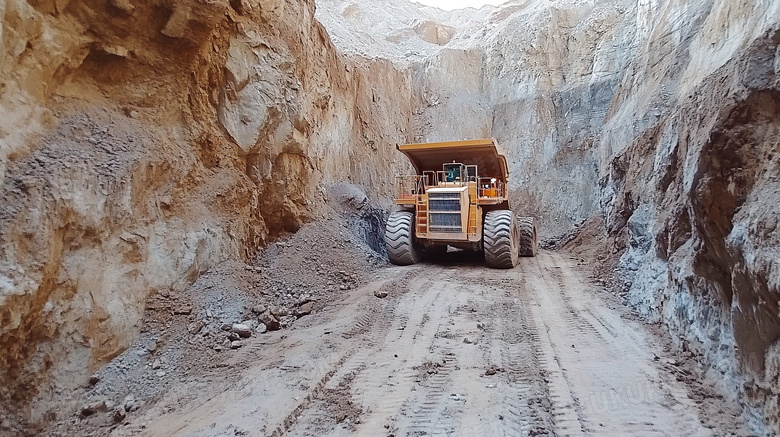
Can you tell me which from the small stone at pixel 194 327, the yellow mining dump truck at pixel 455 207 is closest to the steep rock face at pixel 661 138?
the yellow mining dump truck at pixel 455 207

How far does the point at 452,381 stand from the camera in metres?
3.70

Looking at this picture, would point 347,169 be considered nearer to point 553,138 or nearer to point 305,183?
point 305,183

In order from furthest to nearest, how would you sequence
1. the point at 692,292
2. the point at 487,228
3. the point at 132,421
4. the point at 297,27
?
the point at 487,228
the point at 297,27
the point at 692,292
the point at 132,421

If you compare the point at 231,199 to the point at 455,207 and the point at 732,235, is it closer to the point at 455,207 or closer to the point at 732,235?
the point at 455,207

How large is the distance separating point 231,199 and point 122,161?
197 centimetres

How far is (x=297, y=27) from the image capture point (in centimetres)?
801

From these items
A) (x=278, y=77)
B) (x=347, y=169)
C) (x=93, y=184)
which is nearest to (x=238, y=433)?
(x=93, y=184)

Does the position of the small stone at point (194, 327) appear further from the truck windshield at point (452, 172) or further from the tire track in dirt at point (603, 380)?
the truck windshield at point (452, 172)

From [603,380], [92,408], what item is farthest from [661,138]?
[92,408]

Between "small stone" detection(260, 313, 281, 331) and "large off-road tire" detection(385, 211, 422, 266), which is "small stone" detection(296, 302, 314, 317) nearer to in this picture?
"small stone" detection(260, 313, 281, 331)

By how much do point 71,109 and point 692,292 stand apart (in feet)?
18.4

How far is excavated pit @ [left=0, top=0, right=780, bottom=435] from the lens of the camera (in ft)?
10.0

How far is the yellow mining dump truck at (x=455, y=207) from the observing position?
28.1ft

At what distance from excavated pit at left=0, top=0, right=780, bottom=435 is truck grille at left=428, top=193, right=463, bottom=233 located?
0.82 m
